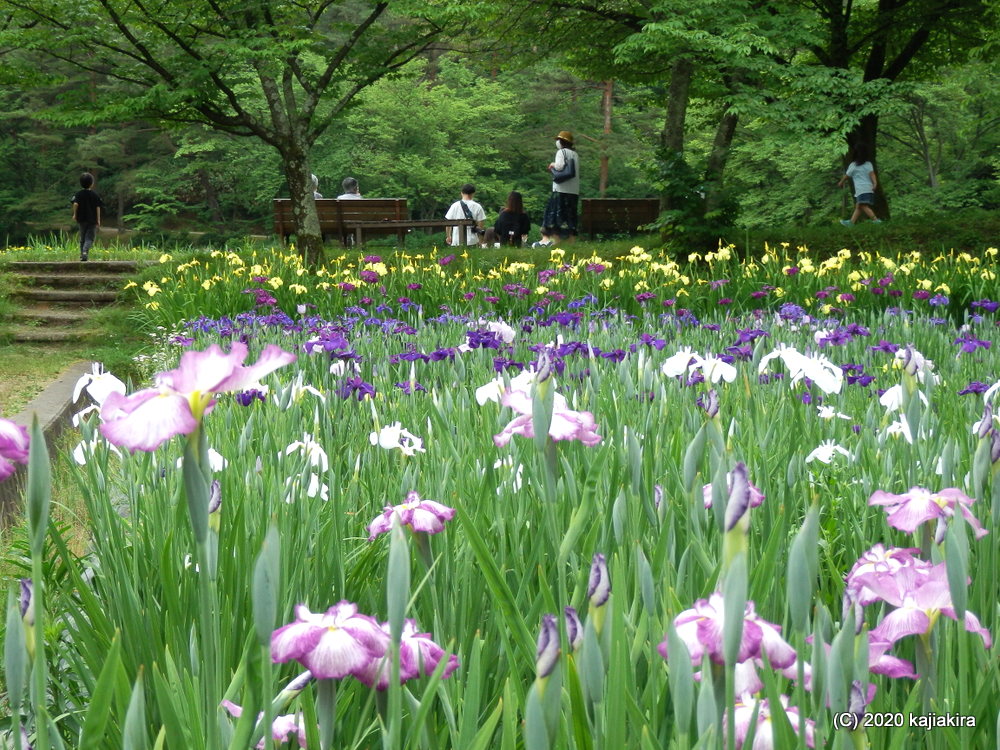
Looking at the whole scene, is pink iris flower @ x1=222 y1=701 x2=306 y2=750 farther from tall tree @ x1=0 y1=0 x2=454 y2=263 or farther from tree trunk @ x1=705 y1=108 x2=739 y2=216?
tree trunk @ x1=705 y1=108 x2=739 y2=216

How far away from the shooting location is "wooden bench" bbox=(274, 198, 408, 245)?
17562 mm

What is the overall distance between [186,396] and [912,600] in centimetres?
77

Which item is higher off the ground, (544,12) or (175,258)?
(544,12)

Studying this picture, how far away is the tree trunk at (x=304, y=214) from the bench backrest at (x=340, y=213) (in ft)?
14.3

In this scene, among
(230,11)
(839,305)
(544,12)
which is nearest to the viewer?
(839,305)

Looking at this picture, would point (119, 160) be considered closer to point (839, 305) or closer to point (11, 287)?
point (11, 287)

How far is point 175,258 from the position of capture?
1282 cm

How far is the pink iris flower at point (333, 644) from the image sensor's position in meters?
0.95

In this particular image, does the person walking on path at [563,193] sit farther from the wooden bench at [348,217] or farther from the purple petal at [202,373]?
the purple petal at [202,373]

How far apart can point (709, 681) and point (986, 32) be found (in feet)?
56.0

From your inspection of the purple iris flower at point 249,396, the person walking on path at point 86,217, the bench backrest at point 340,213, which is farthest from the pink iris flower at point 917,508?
the bench backrest at point 340,213

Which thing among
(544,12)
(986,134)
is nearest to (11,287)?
(544,12)

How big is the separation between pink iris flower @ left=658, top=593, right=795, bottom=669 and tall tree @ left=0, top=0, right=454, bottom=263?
10778 mm

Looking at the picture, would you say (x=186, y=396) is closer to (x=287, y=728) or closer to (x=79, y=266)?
(x=287, y=728)
